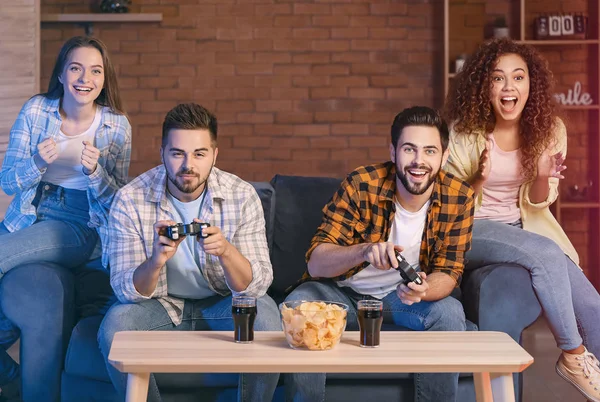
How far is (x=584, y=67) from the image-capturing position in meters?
4.75

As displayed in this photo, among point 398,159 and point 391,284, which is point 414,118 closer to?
point 398,159

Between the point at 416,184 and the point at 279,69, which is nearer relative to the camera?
the point at 416,184

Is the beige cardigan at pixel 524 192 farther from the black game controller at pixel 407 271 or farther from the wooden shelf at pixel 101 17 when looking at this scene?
the wooden shelf at pixel 101 17

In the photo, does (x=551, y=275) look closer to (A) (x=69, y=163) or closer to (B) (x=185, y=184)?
(B) (x=185, y=184)

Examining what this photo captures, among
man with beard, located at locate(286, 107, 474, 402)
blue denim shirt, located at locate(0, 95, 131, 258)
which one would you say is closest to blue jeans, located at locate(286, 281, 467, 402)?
man with beard, located at locate(286, 107, 474, 402)

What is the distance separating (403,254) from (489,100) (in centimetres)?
75

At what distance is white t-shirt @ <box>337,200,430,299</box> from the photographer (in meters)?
2.57

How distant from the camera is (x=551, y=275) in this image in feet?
8.29

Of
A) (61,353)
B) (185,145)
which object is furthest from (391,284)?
(61,353)

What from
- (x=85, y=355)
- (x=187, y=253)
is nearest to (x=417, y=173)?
(x=187, y=253)

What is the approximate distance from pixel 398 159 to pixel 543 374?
4.53 ft

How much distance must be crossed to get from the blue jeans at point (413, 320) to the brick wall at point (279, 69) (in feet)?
7.43

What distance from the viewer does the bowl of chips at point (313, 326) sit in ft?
6.05

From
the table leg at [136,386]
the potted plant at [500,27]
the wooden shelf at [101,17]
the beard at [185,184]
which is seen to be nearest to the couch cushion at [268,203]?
the beard at [185,184]
